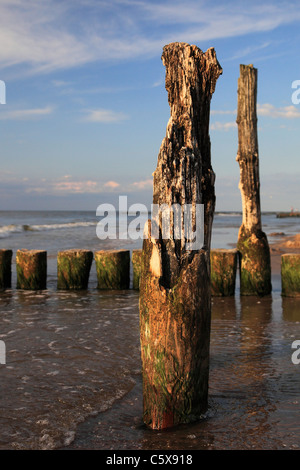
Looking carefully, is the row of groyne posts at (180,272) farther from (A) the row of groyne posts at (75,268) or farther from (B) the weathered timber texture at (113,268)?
(B) the weathered timber texture at (113,268)

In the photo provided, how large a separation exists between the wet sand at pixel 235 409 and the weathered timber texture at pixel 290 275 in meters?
2.55

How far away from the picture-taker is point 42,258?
10523 millimetres

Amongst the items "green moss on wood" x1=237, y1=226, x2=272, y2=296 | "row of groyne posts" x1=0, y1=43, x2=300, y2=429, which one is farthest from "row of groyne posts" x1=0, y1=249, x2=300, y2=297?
"row of groyne posts" x1=0, y1=43, x2=300, y2=429

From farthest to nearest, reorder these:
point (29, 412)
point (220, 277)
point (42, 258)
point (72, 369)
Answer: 1. point (42, 258)
2. point (220, 277)
3. point (72, 369)
4. point (29, 412)

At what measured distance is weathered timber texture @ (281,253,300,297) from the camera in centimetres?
951

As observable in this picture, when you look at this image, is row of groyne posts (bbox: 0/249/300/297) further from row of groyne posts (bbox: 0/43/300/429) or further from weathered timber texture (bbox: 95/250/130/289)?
row of groyne posts (bbox: 0/43/300/429)

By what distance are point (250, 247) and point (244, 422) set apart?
596 centimetres

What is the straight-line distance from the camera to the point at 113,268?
10555 millimetres

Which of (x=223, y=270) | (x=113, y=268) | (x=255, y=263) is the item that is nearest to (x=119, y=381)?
(x=223, y=270)

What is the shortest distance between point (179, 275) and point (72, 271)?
7.02 metres

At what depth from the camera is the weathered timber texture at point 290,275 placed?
9508 mm

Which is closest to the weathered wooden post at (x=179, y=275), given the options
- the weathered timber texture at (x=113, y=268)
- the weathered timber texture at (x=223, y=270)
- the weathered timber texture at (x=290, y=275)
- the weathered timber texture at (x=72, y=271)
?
the weathered timber texture at (x=223, y=270)
